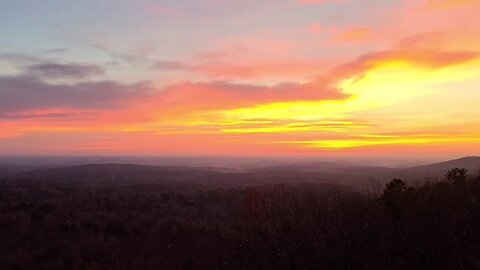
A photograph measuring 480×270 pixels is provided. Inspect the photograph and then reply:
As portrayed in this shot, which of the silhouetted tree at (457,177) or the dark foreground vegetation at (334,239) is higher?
the silhouetted tree at (457,177)

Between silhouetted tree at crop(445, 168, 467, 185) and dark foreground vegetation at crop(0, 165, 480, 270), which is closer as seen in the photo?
dark foreground vegetation at crop(0, 165, 480, 270)

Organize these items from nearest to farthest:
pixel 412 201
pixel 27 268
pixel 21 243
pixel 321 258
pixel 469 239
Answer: pixel 469 239
pixel 321 258
pixel 412 201
pixel 27 268
pixel 21 243

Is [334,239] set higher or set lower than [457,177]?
lower

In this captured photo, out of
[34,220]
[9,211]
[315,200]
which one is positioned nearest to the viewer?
[315,200]

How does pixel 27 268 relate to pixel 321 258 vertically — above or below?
below

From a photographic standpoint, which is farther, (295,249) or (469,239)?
(295,249)

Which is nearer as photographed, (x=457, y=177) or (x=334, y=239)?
(x=334, y=239)

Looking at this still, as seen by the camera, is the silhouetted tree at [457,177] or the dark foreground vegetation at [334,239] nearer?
the dark foreground vegetation at [334,239]

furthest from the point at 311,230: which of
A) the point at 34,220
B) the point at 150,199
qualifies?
the point at 150,199

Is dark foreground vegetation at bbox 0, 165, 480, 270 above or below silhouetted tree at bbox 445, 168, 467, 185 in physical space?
below

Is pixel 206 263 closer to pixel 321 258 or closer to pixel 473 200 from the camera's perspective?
pixel 321 258

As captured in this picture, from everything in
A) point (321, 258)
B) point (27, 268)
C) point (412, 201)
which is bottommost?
point (27, 268)

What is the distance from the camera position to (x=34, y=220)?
21.4 m

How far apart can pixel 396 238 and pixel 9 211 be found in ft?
76.7
